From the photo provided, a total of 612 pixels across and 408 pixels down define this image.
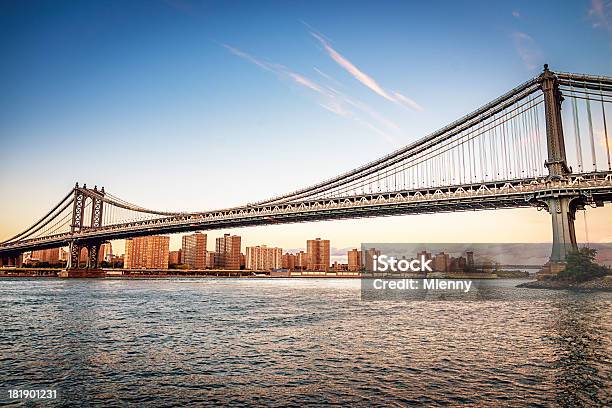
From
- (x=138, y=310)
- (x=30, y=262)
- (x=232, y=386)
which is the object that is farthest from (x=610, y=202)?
(x=30, y=262)

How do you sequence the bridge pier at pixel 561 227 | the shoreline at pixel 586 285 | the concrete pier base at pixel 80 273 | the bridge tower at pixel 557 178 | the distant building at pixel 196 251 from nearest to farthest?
1. the shoreline at pixel 586 285
2. the bridge pier at pixel 561 227
3. the bridge tower at pixel 557 178
4. the concrete pier base at pixel 80 273
5. the distant building at pixel 196 251

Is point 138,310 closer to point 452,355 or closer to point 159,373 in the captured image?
point 159,373

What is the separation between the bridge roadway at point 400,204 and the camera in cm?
4709

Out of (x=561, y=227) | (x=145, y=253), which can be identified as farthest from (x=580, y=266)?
(x=145, y=253)

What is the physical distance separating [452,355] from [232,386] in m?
7.12

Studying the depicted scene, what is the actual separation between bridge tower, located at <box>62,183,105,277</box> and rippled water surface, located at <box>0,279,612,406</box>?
2900 inches

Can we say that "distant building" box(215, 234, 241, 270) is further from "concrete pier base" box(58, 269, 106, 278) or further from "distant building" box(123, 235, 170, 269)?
"concrete pier base" box(58, 269, 106, 278)

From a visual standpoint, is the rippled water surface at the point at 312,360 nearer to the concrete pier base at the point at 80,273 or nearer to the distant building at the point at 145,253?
the concrete pier base at the point at 80,273

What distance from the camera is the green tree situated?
45406 mm

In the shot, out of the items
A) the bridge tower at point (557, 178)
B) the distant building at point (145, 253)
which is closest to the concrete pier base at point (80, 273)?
the distant building at point (145, 253)

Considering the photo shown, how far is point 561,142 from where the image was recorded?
1944 inches

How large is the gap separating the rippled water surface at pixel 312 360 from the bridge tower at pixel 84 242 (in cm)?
7366

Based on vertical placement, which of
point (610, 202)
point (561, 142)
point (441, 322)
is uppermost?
point (561, 142)

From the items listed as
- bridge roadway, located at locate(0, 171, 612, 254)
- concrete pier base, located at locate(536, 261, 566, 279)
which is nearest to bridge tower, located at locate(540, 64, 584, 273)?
concrete pier base, located at locate(536, 261, 566, 279)
